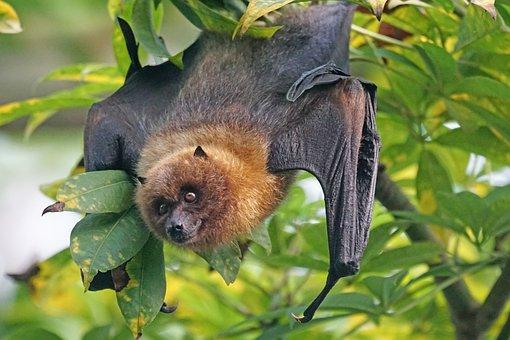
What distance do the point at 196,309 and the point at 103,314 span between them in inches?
28.7

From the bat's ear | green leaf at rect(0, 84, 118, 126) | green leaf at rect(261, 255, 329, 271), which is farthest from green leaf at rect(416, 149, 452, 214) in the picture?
green leaf at rect(0, 84, 118, 126)

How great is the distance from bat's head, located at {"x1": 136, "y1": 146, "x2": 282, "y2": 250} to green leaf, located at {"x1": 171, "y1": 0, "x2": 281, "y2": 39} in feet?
1.81

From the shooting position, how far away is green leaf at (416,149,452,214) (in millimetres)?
4414

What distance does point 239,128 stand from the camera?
4.27m

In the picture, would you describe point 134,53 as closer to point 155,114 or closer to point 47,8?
point 155,114

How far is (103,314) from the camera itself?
5625mm

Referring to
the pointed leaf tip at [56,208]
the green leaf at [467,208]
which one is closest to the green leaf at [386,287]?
the green leaf at [467,208]

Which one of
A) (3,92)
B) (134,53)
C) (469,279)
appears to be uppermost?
(134,53)

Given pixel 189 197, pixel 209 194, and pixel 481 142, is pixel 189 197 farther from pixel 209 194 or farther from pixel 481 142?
pixel 481 142

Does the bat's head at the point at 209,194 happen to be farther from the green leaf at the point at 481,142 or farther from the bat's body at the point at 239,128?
the green leaf at the point at 481,142

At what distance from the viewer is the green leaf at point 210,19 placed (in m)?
3.69

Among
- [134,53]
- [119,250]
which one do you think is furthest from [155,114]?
[119,250]

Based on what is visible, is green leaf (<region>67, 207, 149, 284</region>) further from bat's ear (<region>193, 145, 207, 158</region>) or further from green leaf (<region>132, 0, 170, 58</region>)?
green leaf (<region>132, 0, 170, 58</region>)

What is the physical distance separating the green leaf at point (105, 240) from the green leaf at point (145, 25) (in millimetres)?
681
